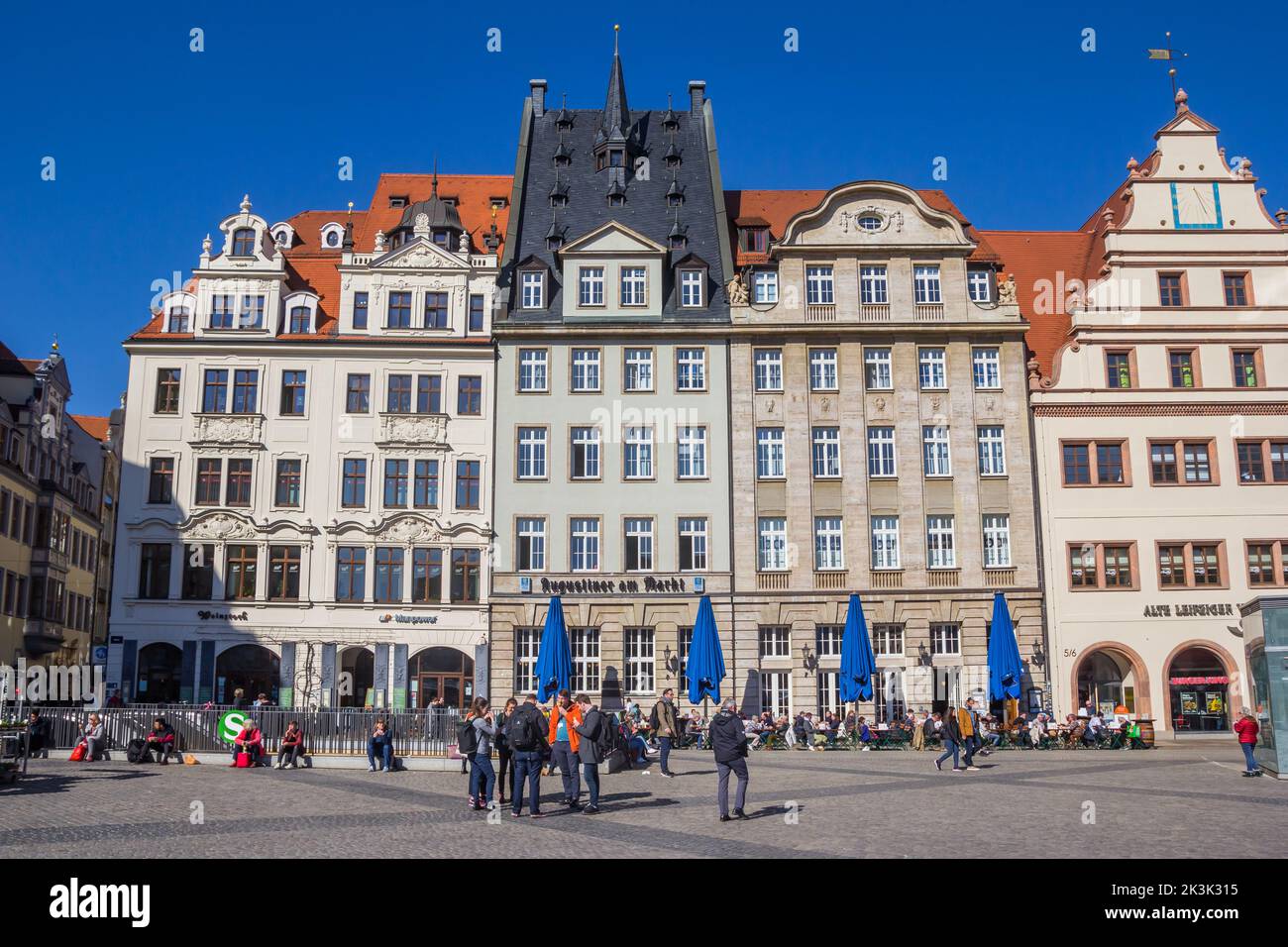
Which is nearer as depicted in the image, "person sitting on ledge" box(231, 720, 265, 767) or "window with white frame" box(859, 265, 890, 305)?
"person sitting on ledge" box(231, 720, 265, 767)

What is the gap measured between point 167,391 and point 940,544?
27.3 metres

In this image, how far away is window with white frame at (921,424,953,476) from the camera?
144ft

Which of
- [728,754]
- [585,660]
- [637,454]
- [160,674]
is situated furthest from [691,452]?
[728,754]

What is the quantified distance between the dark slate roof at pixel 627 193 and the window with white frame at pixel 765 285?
3.83 feet

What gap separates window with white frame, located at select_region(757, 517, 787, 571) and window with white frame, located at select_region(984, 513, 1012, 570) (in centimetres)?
680

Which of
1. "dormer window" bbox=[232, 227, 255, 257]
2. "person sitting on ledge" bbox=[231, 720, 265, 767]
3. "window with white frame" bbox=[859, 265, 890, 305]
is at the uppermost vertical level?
"dormer window" bbox=[232, 227, 255, 257]

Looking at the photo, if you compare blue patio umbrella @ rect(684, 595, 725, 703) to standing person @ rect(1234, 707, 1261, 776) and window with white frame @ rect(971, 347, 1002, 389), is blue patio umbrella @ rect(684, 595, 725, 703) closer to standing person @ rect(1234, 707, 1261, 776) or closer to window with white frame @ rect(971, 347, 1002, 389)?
Answer: window with white frame @ rect(971, 347, 1002, 389)

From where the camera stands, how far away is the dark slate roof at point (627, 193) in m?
45.9

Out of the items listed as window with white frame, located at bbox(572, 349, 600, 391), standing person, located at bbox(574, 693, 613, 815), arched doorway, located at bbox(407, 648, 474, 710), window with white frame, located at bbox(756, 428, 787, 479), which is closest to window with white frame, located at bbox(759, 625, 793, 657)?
window with white frame, located at bbox(756, 428, 787, 479)

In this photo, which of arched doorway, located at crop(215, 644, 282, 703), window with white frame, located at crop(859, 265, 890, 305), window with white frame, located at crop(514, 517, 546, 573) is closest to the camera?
arched doorway, located at crop(215, 644, 282, 703)

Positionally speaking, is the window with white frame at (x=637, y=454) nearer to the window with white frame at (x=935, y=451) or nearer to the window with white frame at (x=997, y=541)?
the window with white frame at (x=935, y=451)

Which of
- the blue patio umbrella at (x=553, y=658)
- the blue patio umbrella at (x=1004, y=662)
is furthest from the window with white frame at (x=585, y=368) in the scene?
the blue patio umbrella at (x=1004, y=662)

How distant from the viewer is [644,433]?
145 ft

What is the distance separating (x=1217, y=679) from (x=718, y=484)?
1766 centimetres
